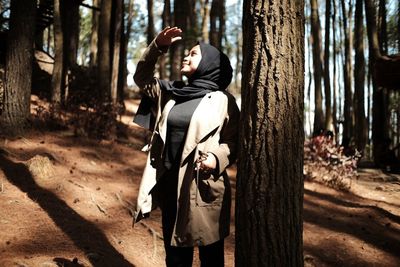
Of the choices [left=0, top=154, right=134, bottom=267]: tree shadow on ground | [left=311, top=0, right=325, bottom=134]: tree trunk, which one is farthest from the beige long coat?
[left=311, top=0, right=325, bottom=134]: tree trunk

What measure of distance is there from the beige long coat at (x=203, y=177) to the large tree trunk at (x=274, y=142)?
0.16 meters

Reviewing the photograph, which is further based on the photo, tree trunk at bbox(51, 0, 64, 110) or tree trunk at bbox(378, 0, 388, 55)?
tree trunk at bbox(378, 0, 388, 55)

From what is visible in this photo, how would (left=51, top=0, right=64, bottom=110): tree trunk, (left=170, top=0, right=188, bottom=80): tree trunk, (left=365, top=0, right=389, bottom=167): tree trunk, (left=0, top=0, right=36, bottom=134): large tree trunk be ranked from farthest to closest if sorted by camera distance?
(left=170, top=0, right=188, bottom=80): tree trunk → (left=365, top=0, right=389, bottom=167): tree trunk → (left=51, top=0, right=64, bottom=110): tree trunk → (left=0, top=0, right=36, bottom=134): large tree trunk

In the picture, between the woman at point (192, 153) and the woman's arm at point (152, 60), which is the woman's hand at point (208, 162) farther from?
the woman's arm at point (152, 60)

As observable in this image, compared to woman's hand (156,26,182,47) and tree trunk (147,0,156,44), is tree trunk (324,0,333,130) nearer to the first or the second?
tree trunk (147,0,156,44)

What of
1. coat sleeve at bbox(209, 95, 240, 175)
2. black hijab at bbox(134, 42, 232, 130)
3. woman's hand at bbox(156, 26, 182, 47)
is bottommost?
coat sleeve at bbox(209, 95, 240, 175)

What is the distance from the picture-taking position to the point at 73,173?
612cm

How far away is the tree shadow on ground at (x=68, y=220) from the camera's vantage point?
12.7 ft

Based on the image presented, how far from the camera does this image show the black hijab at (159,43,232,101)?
257cm

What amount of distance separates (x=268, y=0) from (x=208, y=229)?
4.76ft

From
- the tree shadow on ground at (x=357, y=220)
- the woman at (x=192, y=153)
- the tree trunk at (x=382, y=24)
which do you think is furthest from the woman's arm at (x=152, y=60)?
the tree trunk at (x=382, y=24)

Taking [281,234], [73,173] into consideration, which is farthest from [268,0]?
[73,173]

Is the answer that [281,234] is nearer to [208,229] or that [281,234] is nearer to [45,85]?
[208,229]

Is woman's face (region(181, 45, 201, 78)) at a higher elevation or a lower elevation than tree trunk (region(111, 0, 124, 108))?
lower
